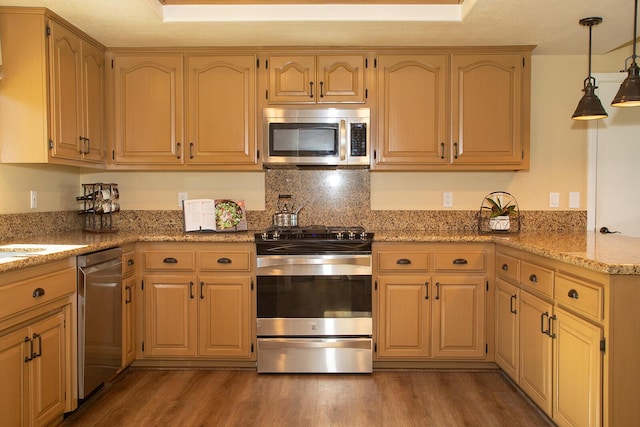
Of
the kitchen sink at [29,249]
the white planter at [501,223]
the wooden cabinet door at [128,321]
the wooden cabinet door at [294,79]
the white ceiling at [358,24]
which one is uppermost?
the white ceiling at [358,24]

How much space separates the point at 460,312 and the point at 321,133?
4.97 feet

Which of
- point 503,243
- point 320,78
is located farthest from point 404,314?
point 320,78

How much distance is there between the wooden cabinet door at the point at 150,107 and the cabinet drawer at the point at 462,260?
1926 millimetres

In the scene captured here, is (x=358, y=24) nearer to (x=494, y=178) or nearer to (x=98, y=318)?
(x=494, y=178)

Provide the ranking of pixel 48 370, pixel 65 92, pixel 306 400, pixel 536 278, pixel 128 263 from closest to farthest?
pixel 48 370 < pixel 536 278 < pixel 306 400 < pixel 65 92 < pixel 128 263

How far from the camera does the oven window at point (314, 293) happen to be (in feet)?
10.1

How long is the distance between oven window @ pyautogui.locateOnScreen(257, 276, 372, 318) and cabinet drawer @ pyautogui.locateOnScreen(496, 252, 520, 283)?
2.71 feet

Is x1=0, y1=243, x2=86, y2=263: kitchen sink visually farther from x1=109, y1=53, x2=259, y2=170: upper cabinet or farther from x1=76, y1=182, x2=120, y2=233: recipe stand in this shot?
x1=109, y1=53, x2=259, y2=170: upper cabinet

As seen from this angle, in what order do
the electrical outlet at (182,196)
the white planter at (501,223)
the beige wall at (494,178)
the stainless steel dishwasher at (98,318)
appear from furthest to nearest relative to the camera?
the electrical outlet at (182,196) → the beige wall at (494,178) → the white planter at (501,223) → the stainless steel dishwasher at (98,318)

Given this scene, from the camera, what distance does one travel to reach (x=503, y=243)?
291 cm

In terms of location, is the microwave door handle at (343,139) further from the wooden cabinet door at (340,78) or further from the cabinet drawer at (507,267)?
the cabinet drawer at (507,267)

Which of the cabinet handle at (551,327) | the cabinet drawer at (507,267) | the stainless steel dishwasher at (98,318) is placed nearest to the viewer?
the cabinet handle at (551,327)

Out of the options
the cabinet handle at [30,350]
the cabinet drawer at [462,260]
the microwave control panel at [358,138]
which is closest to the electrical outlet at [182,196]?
the microwave control panel at [358,138]

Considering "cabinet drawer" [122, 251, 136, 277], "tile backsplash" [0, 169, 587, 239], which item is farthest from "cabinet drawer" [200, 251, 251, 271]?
"tile backsplash" [0, 169, 587, 239]
